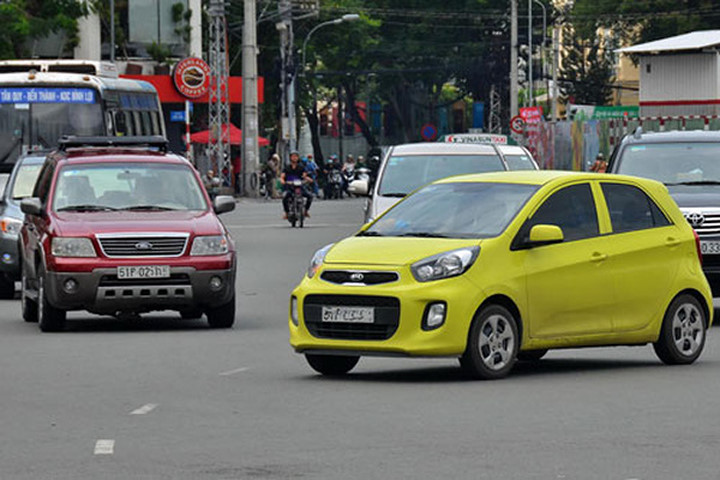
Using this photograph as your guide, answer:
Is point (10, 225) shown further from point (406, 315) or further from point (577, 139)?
point (577, 139)

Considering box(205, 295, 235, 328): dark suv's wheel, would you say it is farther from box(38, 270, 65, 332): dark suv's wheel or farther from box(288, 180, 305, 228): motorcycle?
box(288, 180, 305, 228): motorcycle

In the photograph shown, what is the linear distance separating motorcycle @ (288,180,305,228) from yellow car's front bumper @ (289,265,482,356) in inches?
1204

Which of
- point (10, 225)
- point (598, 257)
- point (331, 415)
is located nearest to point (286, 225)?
point (10, 225)

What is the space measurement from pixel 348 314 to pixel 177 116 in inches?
2381

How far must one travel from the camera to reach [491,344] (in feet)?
41.9

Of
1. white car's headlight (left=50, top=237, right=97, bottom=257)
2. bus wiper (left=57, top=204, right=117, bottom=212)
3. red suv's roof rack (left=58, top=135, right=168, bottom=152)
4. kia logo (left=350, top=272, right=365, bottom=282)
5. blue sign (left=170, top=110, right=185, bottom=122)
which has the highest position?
blue sign (left=170, top=110, right=185, bottom=122)

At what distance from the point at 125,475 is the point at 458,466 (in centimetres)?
155

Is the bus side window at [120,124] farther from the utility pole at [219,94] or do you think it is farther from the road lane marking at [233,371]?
the utility pole at [219,94]

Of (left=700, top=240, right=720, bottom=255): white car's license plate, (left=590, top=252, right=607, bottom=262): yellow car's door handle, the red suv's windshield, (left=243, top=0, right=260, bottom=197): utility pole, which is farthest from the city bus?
(left=243, top=0, right=260, bottom=197): utility pole

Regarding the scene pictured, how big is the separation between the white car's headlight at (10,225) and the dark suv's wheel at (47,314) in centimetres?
467

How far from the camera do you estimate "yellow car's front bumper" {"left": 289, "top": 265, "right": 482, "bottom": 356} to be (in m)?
12.5

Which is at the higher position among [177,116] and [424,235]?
[177,116]

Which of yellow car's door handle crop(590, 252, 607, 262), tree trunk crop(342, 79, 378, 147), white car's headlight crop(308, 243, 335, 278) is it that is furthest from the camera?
tree trunk crop(342, 79, 378, 147)

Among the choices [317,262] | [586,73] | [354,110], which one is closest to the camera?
[317,262]
